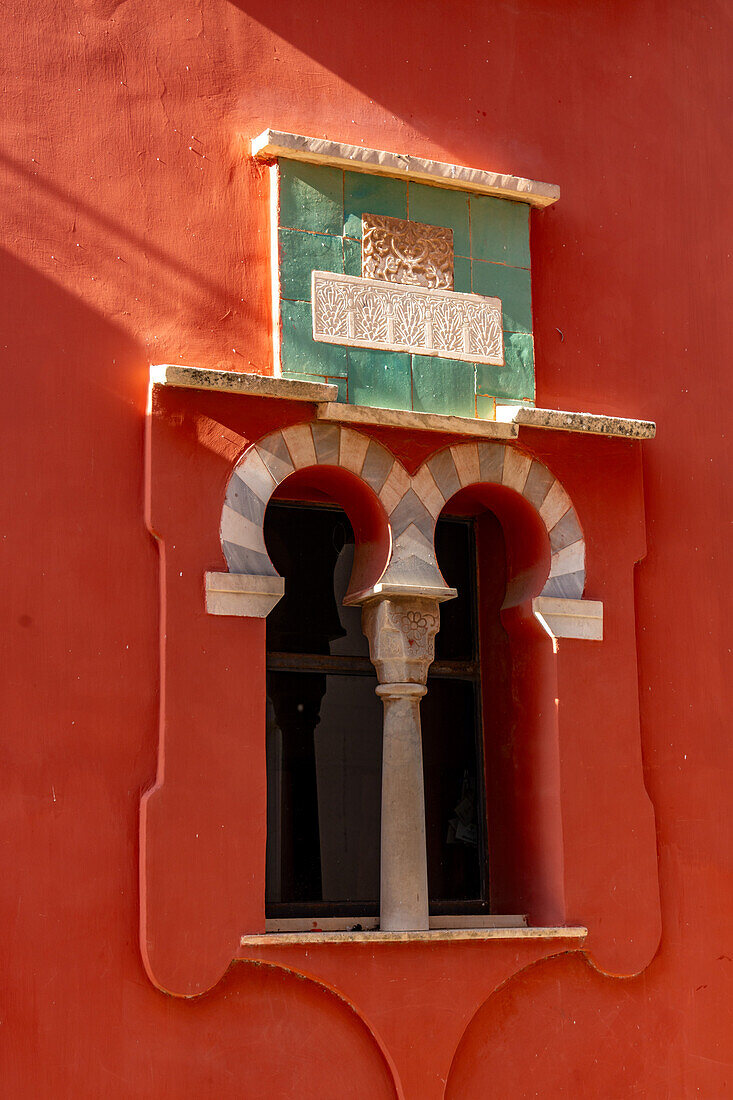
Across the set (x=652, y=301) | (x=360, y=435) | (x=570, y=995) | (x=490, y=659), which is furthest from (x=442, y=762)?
(x=652, y=301)

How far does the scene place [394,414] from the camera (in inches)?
231

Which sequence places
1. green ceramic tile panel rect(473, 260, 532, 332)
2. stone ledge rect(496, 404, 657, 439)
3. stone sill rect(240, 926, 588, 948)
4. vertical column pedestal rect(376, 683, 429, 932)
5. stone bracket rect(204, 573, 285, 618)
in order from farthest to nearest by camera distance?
green ceramic tile panel rect(473, 260, 532, 332)
stone ledge rect(496, 404, 657, 439)
vertical column pedestal rect(376, 683, 429, 932)
stone bracket rect(204, 573, 285, 618)
stone sill rect(240, 926, 588, 948)

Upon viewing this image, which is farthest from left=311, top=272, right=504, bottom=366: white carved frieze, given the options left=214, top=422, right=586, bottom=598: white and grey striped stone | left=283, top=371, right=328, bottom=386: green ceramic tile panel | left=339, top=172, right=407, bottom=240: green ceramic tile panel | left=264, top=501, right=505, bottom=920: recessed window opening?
→ left=264, top=501, right=505, bottom=920: recessed window opening

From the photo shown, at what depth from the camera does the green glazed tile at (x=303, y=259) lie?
5839 mm

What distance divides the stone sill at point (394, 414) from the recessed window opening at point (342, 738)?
0.69 m

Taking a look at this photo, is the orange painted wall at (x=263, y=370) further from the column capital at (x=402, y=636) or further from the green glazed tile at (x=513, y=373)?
the column capital at (x=402, y=636)

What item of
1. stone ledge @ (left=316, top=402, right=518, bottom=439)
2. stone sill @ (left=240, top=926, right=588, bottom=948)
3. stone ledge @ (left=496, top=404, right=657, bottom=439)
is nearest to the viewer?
stone sill @ (left=240, top=926, right=588, bottom=948)

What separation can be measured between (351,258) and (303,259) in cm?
23

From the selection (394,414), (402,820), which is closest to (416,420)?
(394,414)

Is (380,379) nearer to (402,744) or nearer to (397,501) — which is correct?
(397,501)

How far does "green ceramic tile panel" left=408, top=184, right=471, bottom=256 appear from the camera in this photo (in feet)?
20.3

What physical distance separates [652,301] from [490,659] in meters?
1.91

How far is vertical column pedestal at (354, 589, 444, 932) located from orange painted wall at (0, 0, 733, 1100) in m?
0.48

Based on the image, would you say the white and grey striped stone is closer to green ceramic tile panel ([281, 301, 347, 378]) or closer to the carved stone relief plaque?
green ceramic tile panel ([281, 301, 347, 378])
